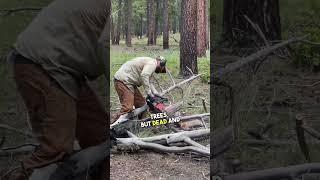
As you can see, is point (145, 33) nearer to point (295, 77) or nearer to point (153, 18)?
point (153, 18)

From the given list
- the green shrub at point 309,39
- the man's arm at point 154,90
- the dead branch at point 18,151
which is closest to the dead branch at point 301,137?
the green shrub at point 309,39

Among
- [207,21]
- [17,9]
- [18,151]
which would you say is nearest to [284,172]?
[207,21]

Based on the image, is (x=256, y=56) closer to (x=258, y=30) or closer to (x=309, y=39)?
(x=258, y=30)

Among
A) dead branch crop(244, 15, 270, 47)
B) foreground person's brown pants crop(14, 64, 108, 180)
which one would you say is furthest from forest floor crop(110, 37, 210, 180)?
dead branch crop(244, 15, 270, 47)

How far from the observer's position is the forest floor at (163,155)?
131 inches

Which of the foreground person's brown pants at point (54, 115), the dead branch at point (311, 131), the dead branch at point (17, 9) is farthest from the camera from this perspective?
the dead branch at point (311, 131)

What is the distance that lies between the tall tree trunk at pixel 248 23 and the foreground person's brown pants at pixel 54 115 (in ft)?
2.85

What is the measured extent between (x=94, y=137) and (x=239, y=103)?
867 mm

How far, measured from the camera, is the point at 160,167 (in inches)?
137

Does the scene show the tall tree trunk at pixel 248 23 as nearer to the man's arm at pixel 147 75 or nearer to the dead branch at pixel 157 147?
the man's arm at pixel 147 75

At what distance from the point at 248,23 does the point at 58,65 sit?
44.5 inches

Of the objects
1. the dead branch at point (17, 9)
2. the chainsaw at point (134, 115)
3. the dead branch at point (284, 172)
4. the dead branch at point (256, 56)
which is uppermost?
the dead branch at point (17, 9)

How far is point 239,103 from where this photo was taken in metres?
3.55

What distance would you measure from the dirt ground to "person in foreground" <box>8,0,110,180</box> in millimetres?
350
